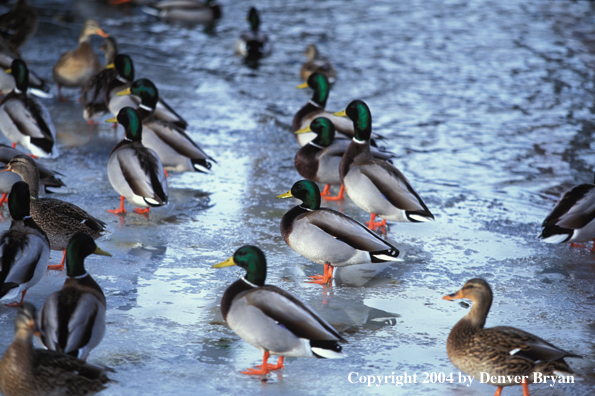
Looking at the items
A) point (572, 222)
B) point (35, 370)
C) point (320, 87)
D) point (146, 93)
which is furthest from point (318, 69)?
point (35, 370)

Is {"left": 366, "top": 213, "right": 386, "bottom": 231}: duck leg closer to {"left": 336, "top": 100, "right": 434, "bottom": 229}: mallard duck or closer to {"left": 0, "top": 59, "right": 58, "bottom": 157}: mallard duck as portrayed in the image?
{"left": 336, "top": 100, "right": 434, "bottom": 229}: mallard duck

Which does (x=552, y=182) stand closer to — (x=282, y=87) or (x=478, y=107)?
(x=478, y=107)

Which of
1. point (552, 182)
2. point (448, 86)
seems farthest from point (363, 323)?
point (448, 86)

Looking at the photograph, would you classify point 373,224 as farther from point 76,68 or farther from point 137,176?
point 76,68

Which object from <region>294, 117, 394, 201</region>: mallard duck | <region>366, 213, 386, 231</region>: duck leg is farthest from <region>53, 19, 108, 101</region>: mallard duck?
<region>366, 213, 386, 231</region>: duck leg

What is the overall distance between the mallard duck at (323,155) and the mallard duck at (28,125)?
222 centimetres

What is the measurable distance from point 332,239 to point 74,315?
173 centimetres

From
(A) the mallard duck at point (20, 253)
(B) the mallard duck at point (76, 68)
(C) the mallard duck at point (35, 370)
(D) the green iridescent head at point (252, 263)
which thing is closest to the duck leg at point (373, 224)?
(D) the green iridescent head at point (252, 263)

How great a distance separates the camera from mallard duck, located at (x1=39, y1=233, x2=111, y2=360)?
3.36 m

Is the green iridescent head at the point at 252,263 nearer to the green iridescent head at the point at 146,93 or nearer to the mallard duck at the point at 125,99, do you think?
the green iridescent head at the point at 146,93

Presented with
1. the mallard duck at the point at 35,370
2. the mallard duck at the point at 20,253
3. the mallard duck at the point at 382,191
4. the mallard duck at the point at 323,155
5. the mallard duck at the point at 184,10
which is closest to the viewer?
the mallard duck at the point at 35,370

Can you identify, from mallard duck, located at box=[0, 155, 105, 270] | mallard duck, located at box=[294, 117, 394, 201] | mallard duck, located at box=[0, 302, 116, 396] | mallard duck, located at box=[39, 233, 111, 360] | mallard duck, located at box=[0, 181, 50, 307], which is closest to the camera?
mallard duck, located at box=[0, 302, 116, 396]

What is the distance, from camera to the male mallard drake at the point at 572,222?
511 centimetres

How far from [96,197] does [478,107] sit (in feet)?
16.7
